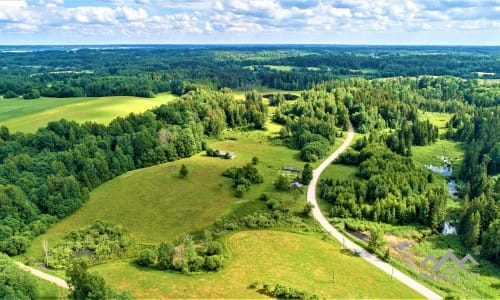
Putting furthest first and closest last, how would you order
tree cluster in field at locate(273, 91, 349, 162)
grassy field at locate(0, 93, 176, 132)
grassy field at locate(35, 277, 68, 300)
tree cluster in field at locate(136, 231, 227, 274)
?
grassy field at locate(0, 93, 176, 132), tree cluster in field at locate(273, 91, 349, 162), tree cluster in field at locate(136, 231, 227, 274), grassy field at locate(35, 277, 68, 300)

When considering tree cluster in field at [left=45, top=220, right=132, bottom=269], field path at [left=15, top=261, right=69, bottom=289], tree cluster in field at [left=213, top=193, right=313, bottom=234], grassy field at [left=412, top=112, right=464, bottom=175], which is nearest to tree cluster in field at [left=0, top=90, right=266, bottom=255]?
tree cluster in field at [left=45, top=220, right=132, bottom=269]

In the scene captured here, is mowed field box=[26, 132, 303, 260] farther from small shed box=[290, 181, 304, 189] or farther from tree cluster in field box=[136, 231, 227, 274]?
tree cluster in field box=[136, 231, 227, 274]

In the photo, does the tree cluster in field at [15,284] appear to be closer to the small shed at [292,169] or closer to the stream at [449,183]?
the small shed at [292,169]

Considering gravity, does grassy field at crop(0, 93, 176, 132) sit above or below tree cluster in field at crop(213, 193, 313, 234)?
above

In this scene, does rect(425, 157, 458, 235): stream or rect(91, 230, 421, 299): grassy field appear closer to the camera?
rect(91, 230, 421, 299): grassy field

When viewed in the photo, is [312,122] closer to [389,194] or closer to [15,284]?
[389,194]

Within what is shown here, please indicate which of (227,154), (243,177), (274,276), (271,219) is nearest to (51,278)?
(274,276)
